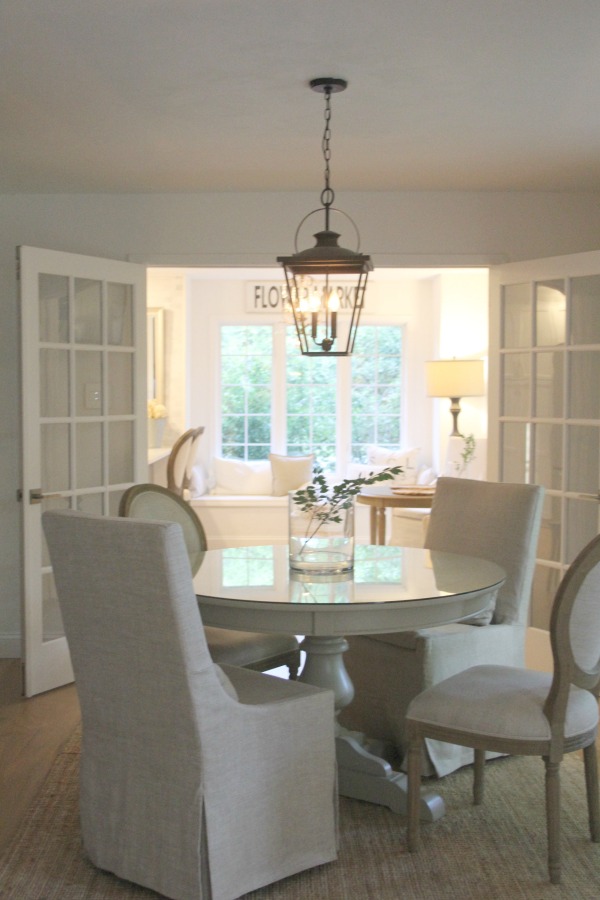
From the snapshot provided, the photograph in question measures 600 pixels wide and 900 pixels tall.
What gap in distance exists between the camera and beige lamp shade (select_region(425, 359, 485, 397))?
6777 mm

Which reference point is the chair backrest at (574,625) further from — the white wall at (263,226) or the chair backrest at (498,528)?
the white wall at (263,226)

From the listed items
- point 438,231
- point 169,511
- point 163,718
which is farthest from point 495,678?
point 438,231

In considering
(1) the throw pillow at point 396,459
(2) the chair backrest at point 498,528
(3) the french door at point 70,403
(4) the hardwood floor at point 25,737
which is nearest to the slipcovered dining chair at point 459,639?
(2) the chair backrest at point 498,528

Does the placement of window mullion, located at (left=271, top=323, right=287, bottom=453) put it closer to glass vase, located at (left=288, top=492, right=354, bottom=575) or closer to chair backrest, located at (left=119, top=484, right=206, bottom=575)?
chair backrest, located at (left=119, top=484, right=206, bottom=575)

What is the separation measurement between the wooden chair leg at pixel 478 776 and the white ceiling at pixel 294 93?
2.19m

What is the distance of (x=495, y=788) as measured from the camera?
10.8 ft

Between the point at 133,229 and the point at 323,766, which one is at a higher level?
the point at 133,229

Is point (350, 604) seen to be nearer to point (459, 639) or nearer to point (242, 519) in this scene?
point (459, 639)

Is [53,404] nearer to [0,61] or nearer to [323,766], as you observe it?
[0,61]

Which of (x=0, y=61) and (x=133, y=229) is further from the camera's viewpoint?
(x=133, y=229)

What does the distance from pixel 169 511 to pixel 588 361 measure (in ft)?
6.85

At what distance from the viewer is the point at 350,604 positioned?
2.63m

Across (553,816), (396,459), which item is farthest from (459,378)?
(553,816)

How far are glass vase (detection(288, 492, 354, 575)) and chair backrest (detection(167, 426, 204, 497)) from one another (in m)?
3.91
